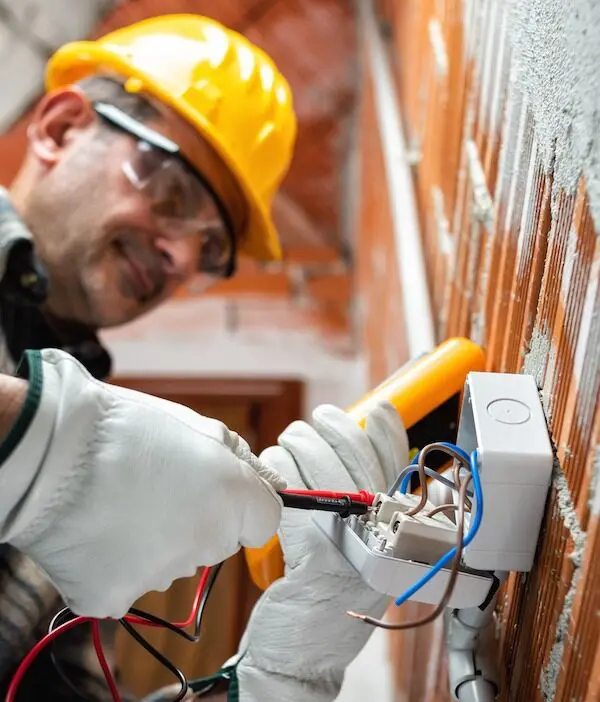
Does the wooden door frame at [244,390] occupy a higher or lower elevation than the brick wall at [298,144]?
lower

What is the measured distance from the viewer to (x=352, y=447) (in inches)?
37.2

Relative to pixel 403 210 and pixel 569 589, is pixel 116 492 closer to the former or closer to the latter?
pixel 569 589

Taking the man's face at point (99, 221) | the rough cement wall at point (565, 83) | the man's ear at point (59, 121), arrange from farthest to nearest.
Answer: 1. the man's ear at point (59, 121)
2. the man's face at point (99, 221)
3. the rough cement wall at point (565, 83)

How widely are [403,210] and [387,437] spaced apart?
884 mm

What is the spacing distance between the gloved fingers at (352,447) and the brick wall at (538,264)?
188mm

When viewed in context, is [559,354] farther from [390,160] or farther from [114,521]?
[390,160]

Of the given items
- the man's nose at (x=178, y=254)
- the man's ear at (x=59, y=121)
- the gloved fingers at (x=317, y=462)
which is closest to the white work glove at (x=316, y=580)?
the gloved fingers at (x=317, y=462)

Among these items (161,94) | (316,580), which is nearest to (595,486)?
(316,580)

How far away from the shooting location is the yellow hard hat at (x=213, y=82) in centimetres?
174

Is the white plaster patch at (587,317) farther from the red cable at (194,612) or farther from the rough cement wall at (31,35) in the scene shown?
the rough cement wall at (31,35)

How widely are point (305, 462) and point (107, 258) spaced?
921 millimetres

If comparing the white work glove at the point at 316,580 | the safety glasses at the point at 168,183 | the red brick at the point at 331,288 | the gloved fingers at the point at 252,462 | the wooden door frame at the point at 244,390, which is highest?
the safety glasses at the point at 168,183

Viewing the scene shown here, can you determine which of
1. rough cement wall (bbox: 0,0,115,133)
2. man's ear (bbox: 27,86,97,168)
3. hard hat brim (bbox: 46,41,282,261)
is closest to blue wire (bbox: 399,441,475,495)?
hard hat brim (bbox: 46,41,282,261)

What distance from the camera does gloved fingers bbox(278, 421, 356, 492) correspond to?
93cm
